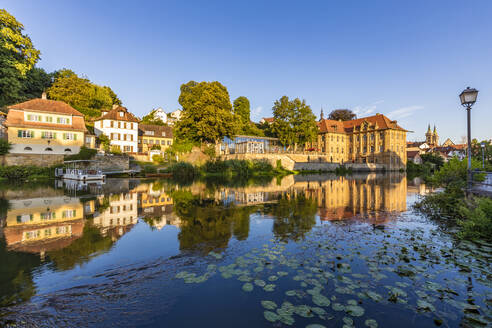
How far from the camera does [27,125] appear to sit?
33.3 metres

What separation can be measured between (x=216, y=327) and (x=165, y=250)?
129 inches

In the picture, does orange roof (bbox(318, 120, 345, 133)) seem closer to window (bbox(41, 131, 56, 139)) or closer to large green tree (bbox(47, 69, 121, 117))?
large green tree (bbox(47, 69, 121, 117))

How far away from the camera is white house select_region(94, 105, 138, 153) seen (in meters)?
45.6

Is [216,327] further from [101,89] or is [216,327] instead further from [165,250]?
[101,89]

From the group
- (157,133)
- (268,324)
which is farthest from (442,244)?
(157,133)

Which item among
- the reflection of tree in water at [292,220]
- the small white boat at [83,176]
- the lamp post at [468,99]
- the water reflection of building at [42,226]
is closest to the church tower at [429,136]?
the lamp post at [468,99]

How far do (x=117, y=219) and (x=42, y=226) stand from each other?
228cm

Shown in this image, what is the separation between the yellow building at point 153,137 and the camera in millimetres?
52594

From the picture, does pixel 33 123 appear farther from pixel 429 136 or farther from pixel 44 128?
pixel 429 136

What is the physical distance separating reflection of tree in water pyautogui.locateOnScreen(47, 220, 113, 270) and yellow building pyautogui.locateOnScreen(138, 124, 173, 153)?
153 feet

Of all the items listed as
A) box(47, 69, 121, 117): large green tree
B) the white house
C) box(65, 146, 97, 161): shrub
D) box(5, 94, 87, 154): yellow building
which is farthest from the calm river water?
box(47, 69, 121, 117): large green tree

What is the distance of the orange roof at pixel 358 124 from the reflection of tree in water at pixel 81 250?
70596mm

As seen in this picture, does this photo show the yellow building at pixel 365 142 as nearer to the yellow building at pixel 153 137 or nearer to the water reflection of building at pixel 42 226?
the yellow building at pixel 153 137

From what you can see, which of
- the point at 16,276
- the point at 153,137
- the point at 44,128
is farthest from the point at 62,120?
the point at 16,276
